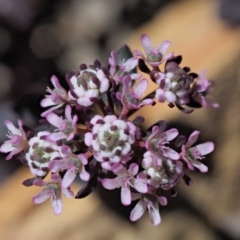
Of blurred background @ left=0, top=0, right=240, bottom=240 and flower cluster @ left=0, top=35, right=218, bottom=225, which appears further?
blurred background @ left=0, top=0, right=240, bottom=240

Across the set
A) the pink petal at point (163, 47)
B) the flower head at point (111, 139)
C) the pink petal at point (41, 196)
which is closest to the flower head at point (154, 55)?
the pink petal at point (163, 47)

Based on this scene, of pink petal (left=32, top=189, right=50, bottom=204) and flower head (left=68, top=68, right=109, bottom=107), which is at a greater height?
flower head (left=68, top=68, right=109, bottom=107)

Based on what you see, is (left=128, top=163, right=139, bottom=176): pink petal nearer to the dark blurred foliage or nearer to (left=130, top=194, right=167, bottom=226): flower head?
(left=130, top=194, right=167, bottom=226): flower head

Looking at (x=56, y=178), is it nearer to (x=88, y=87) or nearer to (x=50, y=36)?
(x=88, y=87)

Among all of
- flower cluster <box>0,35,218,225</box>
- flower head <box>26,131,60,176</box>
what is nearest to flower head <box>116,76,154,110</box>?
flower cluster <box>0,35,218,225</box>

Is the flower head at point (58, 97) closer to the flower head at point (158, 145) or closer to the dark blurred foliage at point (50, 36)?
the flower head at point (158, 145)

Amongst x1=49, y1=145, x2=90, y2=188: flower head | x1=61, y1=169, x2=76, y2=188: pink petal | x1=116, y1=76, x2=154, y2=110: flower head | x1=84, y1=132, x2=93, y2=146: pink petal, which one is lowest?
x1=61, y1=169, x2=76, y2=188: pink petal

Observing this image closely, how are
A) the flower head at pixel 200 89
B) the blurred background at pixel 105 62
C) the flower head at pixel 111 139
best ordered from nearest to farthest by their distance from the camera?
the flower head at pixel 111 139
the flower head at pixel 200 89
the blurred background at pixel 105 62
